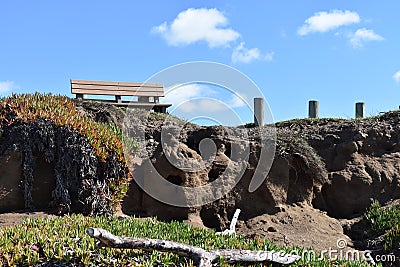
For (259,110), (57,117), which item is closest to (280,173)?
(259,110)

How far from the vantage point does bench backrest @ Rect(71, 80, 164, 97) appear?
15188 mm

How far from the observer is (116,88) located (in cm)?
1574

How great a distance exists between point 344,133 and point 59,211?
284 inches

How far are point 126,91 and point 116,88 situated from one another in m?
0.32

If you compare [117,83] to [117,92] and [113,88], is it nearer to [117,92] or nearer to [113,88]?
[113,88]

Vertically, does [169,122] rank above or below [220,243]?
above

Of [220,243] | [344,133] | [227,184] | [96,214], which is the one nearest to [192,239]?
[220,243]

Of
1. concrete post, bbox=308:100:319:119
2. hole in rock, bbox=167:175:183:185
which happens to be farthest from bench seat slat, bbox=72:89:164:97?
hole in rock, bbox=167:175:183:185

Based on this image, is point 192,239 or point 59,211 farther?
point 59,211

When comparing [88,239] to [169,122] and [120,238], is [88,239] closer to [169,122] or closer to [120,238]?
[120,238]

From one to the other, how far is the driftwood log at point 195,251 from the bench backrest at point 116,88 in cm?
943

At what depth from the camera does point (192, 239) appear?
730cm

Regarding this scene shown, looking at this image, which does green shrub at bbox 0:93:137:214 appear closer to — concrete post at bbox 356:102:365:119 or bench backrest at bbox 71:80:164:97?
bench backrest at bbox 71:80:164:97

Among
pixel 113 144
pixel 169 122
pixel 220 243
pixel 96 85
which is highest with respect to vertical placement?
pixel 96 85
